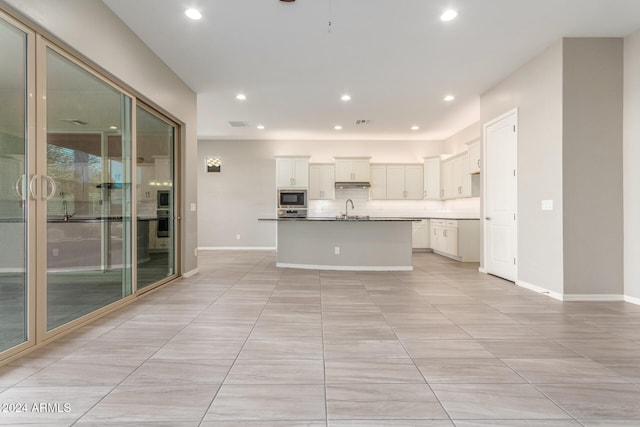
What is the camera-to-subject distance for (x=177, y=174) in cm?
502

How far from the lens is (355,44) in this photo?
3863mm

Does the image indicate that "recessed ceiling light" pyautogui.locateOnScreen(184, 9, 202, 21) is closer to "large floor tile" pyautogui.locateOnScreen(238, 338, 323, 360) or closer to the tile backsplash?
"large floor tile" pyautogui.locateOnScreen(238, 338, 323, 360)

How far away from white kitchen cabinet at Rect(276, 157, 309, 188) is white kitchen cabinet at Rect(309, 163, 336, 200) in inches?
9.8

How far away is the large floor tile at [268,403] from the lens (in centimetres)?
159

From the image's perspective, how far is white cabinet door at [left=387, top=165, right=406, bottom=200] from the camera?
8.82 m

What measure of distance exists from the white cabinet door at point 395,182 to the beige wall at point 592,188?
512 centimetres

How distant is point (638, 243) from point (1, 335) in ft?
19.0

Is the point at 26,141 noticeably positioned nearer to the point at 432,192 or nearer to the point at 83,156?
the point at 83,156

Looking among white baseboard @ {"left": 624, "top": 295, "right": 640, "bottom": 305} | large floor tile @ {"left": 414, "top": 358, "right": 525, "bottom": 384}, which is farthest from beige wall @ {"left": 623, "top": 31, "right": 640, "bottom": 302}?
large floor tile @ {"left": 414, "top": 358, "right": 525, "bottom": 384}

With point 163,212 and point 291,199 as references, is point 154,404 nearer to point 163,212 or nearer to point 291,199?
point 163,212

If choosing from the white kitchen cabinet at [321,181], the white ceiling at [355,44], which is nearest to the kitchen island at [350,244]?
the white ceiling at [355,44]

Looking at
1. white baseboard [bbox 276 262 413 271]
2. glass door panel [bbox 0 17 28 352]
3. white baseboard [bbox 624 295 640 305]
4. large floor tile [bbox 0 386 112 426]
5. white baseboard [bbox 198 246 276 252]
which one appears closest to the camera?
large floor tile [bbox 0 386 112 426]

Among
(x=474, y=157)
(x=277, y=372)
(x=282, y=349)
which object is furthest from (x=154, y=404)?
(x=474, y=157)

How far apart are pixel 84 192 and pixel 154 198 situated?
1.38m
